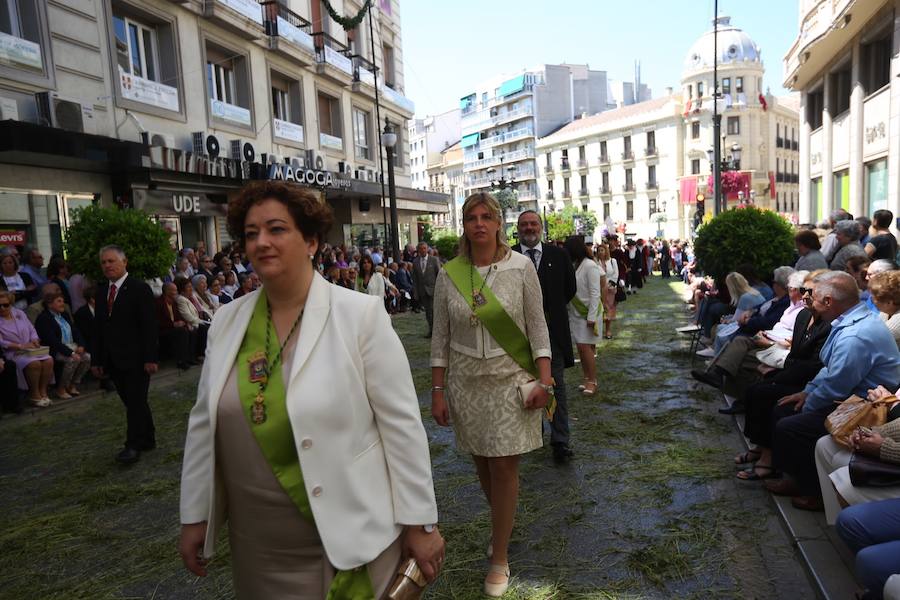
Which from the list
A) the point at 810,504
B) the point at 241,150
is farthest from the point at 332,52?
the point at 810,504

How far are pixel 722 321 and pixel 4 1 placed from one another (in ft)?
41.9

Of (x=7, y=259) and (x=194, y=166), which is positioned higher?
(x=194, y=166)

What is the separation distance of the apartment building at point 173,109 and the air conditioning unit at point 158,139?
0.03 metres

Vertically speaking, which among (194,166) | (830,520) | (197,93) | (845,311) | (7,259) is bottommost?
(830,520)

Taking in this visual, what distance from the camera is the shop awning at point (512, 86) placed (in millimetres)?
87125

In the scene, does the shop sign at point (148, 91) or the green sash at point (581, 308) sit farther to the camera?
the shop sign at point (148, 91)

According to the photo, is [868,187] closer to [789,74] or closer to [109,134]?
[789,74]

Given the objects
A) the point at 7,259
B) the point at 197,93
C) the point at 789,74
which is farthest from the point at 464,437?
the point at 789,74

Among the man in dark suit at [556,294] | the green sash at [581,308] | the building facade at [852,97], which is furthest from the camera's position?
the building facade at [852,97]

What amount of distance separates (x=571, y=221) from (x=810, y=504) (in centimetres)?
7086

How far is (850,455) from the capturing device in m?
3.68

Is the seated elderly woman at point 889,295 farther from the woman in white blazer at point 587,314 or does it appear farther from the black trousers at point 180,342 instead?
Result: the black trousers at point 180,342

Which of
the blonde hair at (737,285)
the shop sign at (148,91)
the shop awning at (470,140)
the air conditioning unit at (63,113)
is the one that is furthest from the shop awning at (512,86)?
the blonde hair at (737,285)

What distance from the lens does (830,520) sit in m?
3.77
